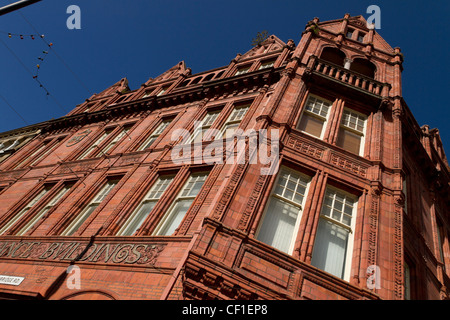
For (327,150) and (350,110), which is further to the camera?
(350,110)

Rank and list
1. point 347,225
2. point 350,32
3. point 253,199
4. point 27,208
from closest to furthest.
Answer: point 253,199, point 347,225, point 27,208, point 350,32

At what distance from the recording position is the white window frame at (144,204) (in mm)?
10719

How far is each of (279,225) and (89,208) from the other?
8.58 m

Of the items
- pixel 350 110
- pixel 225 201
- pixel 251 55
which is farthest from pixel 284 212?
pixel 251 55

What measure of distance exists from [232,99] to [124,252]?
9.88 metres

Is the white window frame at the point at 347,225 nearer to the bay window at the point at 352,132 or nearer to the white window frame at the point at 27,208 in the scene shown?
the bay window at the point at 352,132

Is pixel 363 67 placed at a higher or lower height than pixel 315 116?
higher

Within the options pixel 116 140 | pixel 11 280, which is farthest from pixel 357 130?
pixel 11 280

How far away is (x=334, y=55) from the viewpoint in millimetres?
17094

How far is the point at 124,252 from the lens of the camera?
9.35m

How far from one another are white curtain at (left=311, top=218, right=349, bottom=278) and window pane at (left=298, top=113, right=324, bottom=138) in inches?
157

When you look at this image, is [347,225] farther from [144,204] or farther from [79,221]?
[79,221]

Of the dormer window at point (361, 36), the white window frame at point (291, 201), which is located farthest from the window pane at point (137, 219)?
the dormer window at point (361, 36)

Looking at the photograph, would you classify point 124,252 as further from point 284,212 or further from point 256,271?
point 284,212
